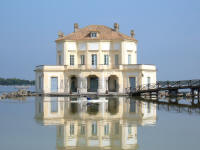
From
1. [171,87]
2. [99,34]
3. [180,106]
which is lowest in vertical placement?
[180,106]

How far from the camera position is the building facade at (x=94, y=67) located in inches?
1966

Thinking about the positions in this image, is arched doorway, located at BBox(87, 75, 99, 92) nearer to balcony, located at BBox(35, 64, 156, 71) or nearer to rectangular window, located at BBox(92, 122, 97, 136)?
balcony, located at BBox(35, 64, 156, 71)

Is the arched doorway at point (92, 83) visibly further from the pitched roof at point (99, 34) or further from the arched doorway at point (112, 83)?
the pitched roof at point (99, 34)

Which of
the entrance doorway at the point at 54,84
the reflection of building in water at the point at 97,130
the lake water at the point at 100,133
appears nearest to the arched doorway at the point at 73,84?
the entrance doorway at the point at 54,84

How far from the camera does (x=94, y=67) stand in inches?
2023

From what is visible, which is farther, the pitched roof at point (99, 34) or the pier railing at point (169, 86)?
the pitched roof at point (99, 34)

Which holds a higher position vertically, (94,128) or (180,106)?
(180,106)

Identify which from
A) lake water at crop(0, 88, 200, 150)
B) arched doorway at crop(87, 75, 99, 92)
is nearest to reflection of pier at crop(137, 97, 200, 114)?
lake water at crop(0, 88, 200, 150)

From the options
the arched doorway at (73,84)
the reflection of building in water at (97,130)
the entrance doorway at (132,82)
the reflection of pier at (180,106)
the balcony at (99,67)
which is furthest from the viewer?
the arched doorway at (73,84)

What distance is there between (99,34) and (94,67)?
4700mm

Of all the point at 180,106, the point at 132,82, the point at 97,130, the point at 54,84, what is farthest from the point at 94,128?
the point at 54,84

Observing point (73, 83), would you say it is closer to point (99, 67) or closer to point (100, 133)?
point (99, 67)

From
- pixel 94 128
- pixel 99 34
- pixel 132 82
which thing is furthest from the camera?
pixel 99 34

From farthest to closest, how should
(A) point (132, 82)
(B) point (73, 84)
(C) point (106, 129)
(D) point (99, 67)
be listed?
1. (B) point (73, 84)
2. (D) point (99, 67)
3. (A) point (132, 82)
4. (C) point (106, 129)
